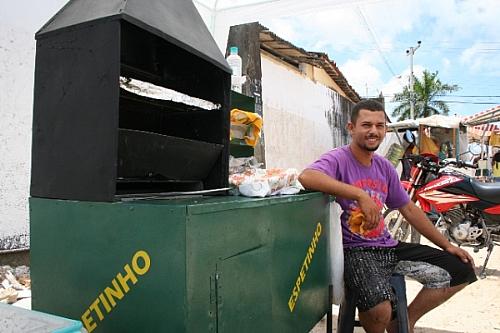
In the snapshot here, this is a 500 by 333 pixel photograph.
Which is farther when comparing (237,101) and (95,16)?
(237,101)

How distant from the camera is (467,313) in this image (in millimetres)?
3582

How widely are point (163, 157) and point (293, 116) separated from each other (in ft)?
21.3

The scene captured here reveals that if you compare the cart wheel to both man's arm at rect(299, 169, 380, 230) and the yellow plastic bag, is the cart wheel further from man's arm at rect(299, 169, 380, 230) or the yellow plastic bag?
man's arm at rect(299, 169, 380, 230)

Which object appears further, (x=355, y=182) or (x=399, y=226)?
(x=399, y=226)

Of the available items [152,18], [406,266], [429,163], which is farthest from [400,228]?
[152,18]

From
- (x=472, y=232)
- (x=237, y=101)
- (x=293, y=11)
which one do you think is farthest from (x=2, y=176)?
(x=472, y=232)

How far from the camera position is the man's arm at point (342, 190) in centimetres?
219

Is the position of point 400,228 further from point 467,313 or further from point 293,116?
point 293,116

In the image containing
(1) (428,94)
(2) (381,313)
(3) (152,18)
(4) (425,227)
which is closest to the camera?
(3) (152,18)

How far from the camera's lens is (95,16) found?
163cm

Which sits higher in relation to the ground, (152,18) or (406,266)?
(152,18)

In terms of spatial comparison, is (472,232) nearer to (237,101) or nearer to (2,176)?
(237,101)

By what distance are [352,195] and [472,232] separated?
3.02 meters

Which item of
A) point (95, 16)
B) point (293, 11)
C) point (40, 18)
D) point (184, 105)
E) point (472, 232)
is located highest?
point (293, 11)
